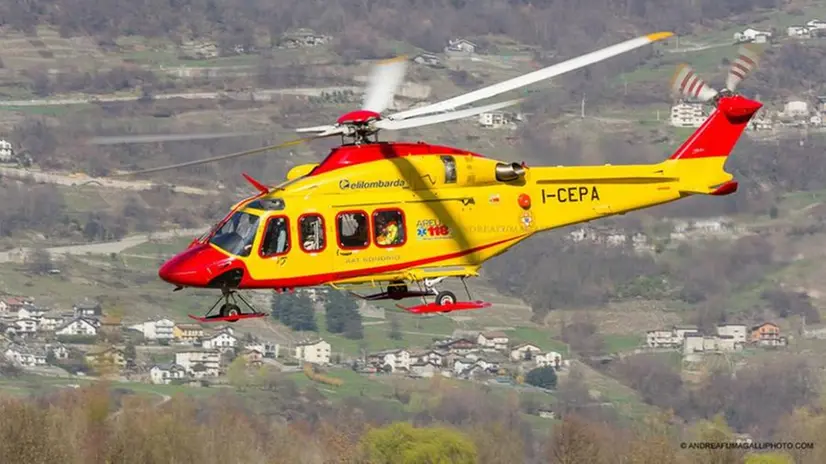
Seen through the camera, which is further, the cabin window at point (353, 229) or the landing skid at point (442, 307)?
the cabin window at point (353, 229)

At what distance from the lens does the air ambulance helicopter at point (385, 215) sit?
103 feet

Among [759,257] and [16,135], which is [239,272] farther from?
[16,135]

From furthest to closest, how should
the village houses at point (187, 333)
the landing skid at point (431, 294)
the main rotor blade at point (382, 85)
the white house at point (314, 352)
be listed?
1. the village houses at point (187, 333)
2. the white house at point (314, 352)
3. the main rotor blade at point (382, 85)
4. the landing skid at point (431, 294)

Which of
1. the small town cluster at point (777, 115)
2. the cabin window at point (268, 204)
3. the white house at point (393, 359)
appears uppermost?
the cabin window at point (268, 204)

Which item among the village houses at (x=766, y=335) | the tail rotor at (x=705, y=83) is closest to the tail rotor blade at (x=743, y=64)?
the tail rotor at (x=705, y=83)

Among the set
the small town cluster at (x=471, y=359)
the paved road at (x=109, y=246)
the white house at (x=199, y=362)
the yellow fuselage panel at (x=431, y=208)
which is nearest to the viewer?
the yellow fuselage panel at (x=431, y=208)

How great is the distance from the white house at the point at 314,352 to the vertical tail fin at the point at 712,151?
3292 inches

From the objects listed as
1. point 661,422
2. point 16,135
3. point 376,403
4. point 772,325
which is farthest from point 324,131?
point 16,135

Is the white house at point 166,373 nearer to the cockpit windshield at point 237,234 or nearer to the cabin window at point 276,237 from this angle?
the cockpit windshield at point 237,234

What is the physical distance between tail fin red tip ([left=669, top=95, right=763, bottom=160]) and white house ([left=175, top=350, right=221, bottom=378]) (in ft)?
245

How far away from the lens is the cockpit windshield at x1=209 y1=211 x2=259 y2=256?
31500mm

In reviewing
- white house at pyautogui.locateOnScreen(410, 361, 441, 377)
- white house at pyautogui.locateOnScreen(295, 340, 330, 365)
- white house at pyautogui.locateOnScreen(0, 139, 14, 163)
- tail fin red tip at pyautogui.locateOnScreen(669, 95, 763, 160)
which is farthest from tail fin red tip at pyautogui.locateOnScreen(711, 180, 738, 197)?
white house at pyautogui.locateOnScreen(0, 139, 14, 163)

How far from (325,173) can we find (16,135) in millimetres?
150709

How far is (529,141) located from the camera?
138 meters
